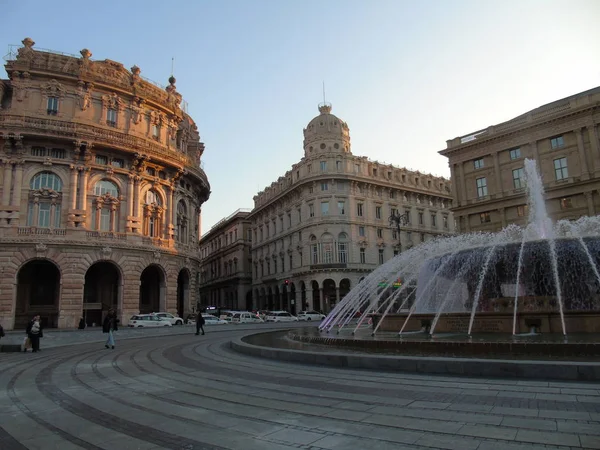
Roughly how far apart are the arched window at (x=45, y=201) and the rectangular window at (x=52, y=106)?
520cm

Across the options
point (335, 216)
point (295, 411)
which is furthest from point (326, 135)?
point (295, 411)

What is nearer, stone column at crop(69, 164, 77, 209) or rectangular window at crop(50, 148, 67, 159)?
stone column at crop(69, 164, 77, 209)

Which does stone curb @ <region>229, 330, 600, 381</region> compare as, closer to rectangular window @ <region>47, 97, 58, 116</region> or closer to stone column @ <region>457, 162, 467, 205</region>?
rectangular window @ <region>47, 97, 58, 116</region>

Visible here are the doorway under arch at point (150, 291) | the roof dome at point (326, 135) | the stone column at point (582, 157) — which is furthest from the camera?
the roof dome at point (326, 135)

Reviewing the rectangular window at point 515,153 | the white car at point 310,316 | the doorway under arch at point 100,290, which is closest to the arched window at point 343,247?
the white car at point 310,316

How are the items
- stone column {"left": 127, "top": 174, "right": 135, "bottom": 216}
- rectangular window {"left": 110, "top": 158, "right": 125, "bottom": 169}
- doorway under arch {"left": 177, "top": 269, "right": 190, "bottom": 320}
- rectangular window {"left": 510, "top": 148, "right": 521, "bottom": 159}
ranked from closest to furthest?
1. stone column {"left": 127, "top": 174, "right": 135, "bottom": 216}
2. rectangular window {"left": 110, "top": 158, "right": 125, "bottom": 169}
3. rectangular window {"left": 510, "top": 148, "right": 521, "bottom": 159}
4. doorway under arch {"left": 177, "top": 269, "right": 190, "bottom": 320}

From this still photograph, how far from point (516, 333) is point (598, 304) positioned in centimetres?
412

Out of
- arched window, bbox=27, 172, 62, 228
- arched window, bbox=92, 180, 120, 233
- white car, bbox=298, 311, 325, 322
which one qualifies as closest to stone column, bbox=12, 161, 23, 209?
arched window, bbox=27, 172, 62, 228

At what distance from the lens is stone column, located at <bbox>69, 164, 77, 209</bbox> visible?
3547 centimetres

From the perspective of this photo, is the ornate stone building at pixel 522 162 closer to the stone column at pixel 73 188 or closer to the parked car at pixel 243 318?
the parked car at pixel 243 318

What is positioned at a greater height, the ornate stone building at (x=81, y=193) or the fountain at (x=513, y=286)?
the ornate stone building at (x=81, y=193)

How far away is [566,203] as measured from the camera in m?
40.4

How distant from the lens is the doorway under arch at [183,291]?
146ft

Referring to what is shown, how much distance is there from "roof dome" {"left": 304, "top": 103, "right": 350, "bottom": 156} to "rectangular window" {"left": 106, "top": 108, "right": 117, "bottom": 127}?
1108 inches
